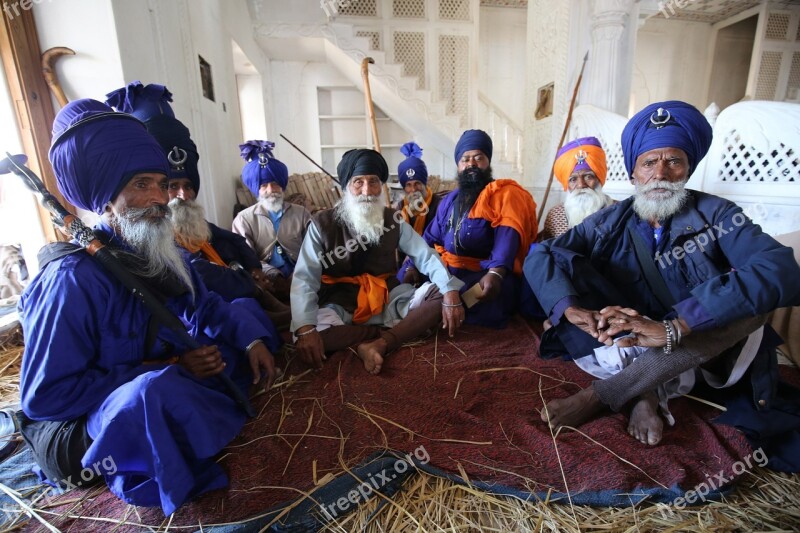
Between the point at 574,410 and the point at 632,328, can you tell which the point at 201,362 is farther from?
the point at 632,328

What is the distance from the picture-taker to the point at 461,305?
2.35 metres

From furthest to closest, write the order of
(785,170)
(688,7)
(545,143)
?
(688,7) → (545,143) → (785,170)

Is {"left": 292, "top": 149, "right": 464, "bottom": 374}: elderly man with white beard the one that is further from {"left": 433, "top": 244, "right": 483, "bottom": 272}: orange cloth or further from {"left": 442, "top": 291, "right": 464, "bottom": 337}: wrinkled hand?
{"left": 433, "top": 244, "right": 483, "bottom": 272}: orange cloth

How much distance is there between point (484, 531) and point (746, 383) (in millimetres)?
1334

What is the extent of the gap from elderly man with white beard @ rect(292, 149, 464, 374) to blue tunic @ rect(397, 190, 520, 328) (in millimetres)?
342

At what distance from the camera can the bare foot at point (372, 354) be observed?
208 cm

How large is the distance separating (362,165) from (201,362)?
59.8 inches

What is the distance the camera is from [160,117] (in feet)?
7.53

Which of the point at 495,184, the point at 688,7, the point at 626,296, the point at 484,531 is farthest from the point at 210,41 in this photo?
the point at 688,7

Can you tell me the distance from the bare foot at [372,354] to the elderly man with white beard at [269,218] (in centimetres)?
151

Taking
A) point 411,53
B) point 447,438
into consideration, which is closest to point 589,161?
point 447,438

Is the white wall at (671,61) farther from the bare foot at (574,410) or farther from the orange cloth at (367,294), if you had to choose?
the bare foot at (574,410)

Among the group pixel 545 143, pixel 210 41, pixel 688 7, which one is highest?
pixel 688 7

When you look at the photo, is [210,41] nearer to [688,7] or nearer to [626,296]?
[626,296]
